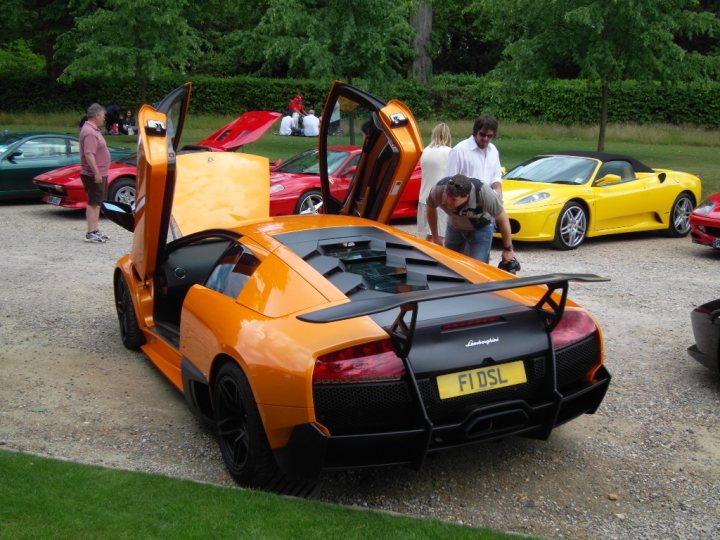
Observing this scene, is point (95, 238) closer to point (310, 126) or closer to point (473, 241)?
point (473, 241)

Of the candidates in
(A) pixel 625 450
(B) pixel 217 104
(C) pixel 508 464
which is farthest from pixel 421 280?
(B) pixel 217 104

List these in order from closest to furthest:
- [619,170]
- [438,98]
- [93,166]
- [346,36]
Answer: [93,166] → [619,170] → [346,36] → [438,98]

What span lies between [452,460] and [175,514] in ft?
5.29

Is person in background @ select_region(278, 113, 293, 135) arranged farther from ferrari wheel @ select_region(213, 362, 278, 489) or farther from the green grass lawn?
the green grass lawn

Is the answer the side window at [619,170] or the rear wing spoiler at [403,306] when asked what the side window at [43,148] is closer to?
the side window at [619,170]

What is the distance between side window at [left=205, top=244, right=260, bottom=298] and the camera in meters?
4.84

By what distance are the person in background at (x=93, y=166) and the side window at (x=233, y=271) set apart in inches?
265

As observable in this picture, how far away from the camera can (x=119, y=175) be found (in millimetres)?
13867

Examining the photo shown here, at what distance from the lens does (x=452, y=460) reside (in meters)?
4.75

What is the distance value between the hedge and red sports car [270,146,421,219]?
2091cm

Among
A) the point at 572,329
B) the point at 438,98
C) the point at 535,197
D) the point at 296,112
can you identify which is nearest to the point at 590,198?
the point at 535,197

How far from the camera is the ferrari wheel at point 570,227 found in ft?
37.9

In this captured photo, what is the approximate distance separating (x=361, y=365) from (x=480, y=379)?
59 centimetres

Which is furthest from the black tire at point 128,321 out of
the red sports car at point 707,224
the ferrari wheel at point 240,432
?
the red sports car at point 707,224
